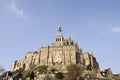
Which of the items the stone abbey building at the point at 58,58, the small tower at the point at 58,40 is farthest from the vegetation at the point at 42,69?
the small tower at the point at 58,40

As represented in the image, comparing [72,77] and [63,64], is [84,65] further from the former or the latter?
[72,77]

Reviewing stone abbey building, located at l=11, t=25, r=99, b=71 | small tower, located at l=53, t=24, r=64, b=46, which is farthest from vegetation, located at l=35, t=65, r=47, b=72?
small tower, located at l=53, t=24, r=64, b=46

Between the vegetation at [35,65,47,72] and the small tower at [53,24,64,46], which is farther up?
the small tower at [53,24,64,46]

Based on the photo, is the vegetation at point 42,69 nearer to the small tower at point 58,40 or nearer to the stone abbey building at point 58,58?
the stone abbey building at point 58,58

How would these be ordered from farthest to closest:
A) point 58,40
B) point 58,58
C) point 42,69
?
point 58,40 < point 58,58 < point 42,69

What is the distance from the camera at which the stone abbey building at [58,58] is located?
10175 centimetres

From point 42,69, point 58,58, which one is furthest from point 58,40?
point 42,69

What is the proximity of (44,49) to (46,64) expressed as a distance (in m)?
7.63

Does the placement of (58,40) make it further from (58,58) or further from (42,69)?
(42,69)

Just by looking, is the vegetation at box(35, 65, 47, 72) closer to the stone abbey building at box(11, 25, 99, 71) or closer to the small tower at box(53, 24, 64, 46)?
the stone abbey building at box(11, 25, 99, 71)

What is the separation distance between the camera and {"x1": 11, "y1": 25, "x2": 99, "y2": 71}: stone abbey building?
102 m

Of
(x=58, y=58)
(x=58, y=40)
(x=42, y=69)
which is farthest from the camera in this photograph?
(x=58, y=40)

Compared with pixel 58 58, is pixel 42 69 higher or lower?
lower

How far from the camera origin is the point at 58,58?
342ft
